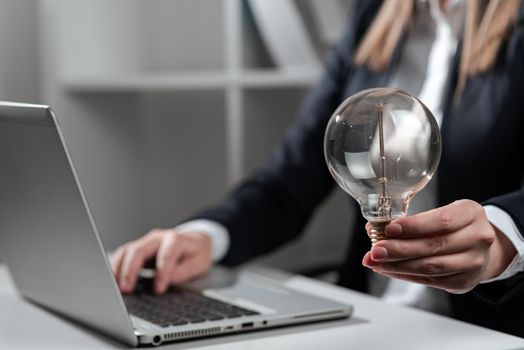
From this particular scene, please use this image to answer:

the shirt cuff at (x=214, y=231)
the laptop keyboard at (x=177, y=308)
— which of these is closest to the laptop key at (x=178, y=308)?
the laptop keyboard at (x=177, y=308)

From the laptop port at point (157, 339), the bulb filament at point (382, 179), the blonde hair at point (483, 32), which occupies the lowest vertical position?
the laptop port at point (157, 339)

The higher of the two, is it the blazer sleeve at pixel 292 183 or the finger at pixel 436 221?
the finger at pixel 436 221

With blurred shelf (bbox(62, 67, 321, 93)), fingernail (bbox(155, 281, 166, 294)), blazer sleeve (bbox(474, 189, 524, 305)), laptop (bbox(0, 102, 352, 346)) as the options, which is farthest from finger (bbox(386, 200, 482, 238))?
blurred shelf (bbox(62, 67, 321, 93))

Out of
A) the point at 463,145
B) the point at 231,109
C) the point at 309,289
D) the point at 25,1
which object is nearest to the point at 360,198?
the point at 309,289

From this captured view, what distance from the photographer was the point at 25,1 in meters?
1.92

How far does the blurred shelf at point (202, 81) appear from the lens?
164 centimetres

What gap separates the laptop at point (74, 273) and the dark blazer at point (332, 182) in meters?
0.22

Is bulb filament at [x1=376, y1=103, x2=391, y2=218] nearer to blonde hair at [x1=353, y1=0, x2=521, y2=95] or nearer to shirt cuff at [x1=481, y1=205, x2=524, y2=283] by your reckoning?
shirt cuff at [x1=481, y1=205, x2=524, y2=283]

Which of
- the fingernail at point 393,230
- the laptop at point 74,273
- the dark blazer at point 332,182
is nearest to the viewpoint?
the fingernail at point 393,230

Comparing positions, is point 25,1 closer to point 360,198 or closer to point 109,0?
point 109,0

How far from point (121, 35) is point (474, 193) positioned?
38.3 inches

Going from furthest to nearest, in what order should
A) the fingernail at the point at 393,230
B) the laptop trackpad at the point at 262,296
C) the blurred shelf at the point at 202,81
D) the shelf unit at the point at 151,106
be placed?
the shelf unit at the point at 151,106 → the blurred shelf at the point at 202,81 → the laptop trackpad at the point at 262,296 → the fingernail at the point at 393,230

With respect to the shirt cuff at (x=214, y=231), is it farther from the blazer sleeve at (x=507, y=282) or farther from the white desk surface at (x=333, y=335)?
the blazer sleeve at (x=507, y=282)

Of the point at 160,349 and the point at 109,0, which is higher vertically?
the point at 109,0
